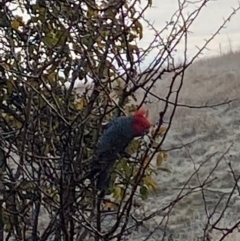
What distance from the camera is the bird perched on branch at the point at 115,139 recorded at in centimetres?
274

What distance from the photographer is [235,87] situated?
1553 cm

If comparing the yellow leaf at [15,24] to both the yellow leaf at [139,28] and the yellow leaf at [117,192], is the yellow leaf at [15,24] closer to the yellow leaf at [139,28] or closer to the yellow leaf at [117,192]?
the yellow leaf at [139,28]

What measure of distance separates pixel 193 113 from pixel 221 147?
8.37 ft

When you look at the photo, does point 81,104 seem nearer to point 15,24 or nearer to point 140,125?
point 15,24

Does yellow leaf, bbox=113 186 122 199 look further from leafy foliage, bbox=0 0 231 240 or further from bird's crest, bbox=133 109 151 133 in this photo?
bird's crest, bbox=133 109 151 133

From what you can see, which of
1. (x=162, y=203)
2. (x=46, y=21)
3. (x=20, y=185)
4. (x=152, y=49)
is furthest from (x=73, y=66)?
(x=162, y=203)

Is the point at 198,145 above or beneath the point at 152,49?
above

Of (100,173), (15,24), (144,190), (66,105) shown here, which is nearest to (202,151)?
(144,190)

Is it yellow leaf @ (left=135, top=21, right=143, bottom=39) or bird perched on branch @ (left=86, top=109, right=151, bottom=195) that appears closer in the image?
bird perched on branch @ (left=86, top=109, right=151, bottom=195)

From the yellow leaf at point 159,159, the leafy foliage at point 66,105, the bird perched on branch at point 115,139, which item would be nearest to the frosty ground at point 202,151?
the yellow leaf at point 159,159

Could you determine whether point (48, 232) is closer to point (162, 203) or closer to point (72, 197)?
point (72, 197)

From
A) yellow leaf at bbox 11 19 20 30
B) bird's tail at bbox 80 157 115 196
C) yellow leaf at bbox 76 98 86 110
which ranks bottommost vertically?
bird's tail at bbox 80 157 115 196

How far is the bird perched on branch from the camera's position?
9.01 ft

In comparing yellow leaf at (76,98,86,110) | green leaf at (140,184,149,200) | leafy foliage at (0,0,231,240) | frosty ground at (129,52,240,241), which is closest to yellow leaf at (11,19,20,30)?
leafy foliage at (0,0,231,240)
